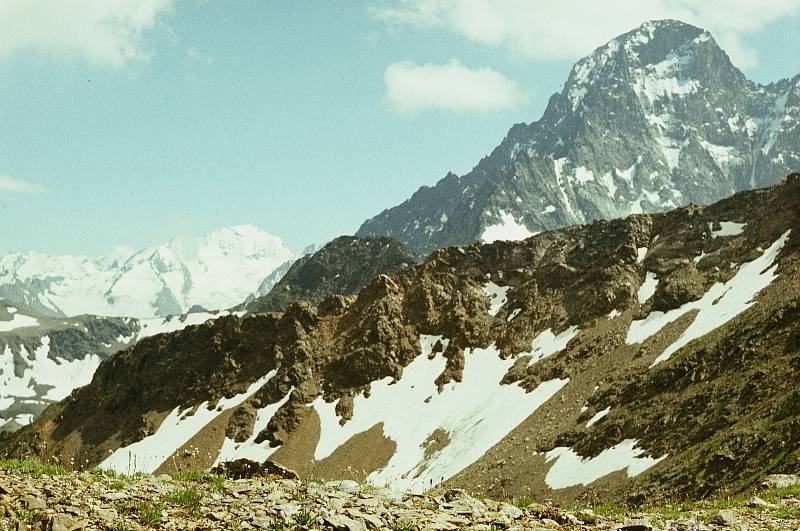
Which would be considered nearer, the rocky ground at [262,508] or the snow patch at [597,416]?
the rocky ground at [262,508]

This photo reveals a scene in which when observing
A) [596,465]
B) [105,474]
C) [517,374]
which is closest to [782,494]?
[105,474]

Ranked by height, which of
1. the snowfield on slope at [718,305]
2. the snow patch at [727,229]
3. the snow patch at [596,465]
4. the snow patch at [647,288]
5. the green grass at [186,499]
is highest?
the green grass at [186,499]

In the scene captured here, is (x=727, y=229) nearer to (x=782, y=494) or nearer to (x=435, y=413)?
(x=435, y=413)

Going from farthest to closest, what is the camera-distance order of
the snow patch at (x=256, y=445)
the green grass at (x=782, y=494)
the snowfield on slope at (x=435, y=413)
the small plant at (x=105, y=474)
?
the snow patch at (x=256, y=445), the snowfield on slope at (x=435, y=413), the green grass at (x=782, y=494), the small plant at (x=105, y=474)

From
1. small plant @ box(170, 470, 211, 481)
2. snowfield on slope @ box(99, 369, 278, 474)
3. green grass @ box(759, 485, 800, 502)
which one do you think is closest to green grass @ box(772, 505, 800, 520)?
green grass @ box(759, 485, 800, 502)

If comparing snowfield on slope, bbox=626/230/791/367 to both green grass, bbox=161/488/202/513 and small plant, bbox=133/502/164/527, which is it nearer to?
green grass, bbox=161/488/202/513

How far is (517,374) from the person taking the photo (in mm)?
105562

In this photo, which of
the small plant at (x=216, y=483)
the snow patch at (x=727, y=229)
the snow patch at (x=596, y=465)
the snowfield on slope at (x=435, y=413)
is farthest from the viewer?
the snow patch at (x=727, y=229)

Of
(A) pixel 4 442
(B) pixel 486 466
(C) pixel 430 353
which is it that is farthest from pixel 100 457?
(B) pixel 486 466

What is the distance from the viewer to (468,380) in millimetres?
112000

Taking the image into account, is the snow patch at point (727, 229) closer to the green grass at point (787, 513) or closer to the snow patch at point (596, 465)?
the snow patch at point (596, 465)

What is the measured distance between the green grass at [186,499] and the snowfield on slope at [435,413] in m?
71.9

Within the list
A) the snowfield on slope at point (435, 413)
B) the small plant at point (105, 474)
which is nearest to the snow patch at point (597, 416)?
the snowfield on slope at point (435, 413)

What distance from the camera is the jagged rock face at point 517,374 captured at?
191 feet
